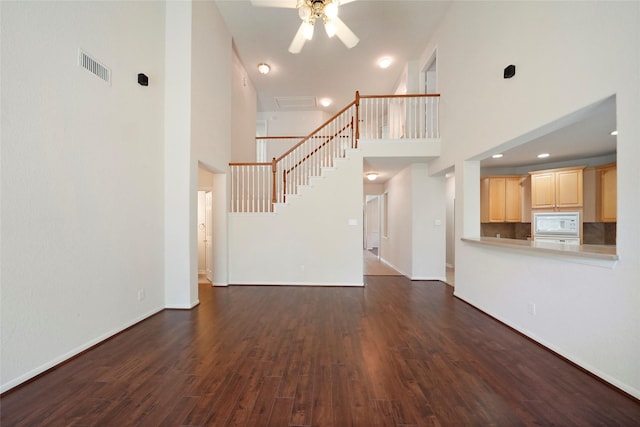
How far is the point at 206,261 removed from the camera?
5793 millimetres

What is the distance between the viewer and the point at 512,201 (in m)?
5.63

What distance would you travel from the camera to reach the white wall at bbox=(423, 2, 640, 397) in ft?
5.72

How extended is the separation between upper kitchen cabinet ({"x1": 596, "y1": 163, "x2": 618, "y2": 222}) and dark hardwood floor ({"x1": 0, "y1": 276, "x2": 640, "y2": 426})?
Result: 11.3 ft

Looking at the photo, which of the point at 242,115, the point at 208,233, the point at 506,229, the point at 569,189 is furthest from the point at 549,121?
the point at 208,233

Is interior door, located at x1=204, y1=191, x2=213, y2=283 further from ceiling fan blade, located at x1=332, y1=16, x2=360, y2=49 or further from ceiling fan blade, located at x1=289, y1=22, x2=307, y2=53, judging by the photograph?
ceiling fan blade, located at x1=332, y1=16, x2=360, y2=49

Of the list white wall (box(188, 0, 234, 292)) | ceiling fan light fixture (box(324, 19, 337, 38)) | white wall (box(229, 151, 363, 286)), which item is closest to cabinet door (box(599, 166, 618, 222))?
white wall (box(229, 151, 363, 286))

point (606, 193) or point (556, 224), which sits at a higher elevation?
point (606, 193)

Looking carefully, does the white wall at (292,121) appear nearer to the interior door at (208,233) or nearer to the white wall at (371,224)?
the interior door at (208,233)

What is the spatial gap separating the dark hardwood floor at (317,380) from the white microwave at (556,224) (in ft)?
10.3

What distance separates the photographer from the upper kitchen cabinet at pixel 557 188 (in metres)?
4.57

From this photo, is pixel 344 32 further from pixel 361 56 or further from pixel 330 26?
pixel 361 56

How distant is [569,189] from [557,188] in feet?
0.58

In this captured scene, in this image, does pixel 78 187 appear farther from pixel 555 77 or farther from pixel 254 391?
pixel 555 77

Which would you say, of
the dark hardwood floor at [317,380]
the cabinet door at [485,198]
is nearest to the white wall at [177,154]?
the dark hardwood floor at [317,380]
